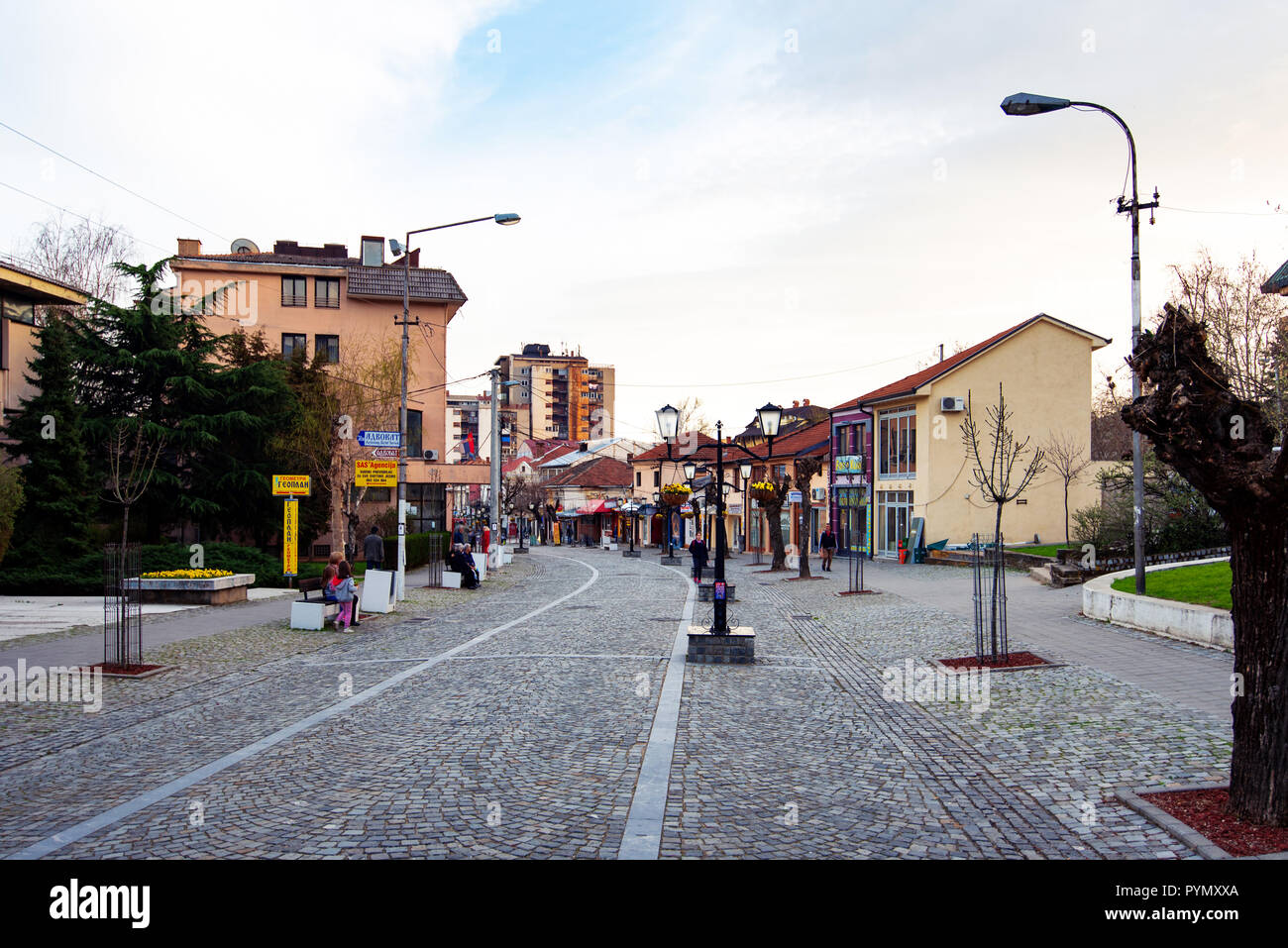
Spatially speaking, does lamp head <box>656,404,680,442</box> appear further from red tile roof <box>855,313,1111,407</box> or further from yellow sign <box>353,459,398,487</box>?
red tile roof <box>855,313,1111,407</box>

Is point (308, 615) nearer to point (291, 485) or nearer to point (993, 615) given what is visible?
point (291, 485)

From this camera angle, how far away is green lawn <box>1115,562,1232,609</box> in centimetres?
1423

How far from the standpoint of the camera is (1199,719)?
859cm

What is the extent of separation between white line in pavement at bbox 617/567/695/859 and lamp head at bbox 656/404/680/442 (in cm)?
613

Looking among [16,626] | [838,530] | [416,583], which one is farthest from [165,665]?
[838,530]

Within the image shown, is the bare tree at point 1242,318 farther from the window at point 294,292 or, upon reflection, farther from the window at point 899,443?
the window at point 294,292

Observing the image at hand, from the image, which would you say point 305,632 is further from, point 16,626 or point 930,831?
point 930,831

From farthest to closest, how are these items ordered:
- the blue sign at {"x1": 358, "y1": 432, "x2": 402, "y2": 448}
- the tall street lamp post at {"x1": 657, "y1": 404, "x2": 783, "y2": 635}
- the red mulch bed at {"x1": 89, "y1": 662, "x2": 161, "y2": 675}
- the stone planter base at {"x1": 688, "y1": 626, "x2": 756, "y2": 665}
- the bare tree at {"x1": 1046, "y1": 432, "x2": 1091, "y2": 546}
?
the bare tree at {"x1": 1046, "y1": 432, "x2": 1091, "y2": 546}, the blue sign at {"x1": 358, "y1": 432, "x2": 402, "y2": 448}, the tall street lamp post at {"x1": 657, "y1": 404, "x2": 783, "y2": 635}, the stone planter base at {"x1": 688, "y1": 626, "x2": 756, "y2": 665}, the red mulch bed at {"x1": 89, "y1": 662, "x2": 161, "y2": 675}

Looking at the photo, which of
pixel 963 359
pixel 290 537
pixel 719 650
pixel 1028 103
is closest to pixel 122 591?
pixel 719 650

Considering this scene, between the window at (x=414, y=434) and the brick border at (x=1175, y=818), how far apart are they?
4329 centimetres

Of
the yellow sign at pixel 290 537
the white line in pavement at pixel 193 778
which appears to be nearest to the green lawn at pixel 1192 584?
the white line in pavement at pixel 193 778

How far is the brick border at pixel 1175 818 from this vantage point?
513cm

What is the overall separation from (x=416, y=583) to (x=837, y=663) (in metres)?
18.8

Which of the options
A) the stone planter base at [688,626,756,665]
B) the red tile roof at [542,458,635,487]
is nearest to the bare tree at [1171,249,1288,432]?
the stone planter base at [688,626,756,665]
